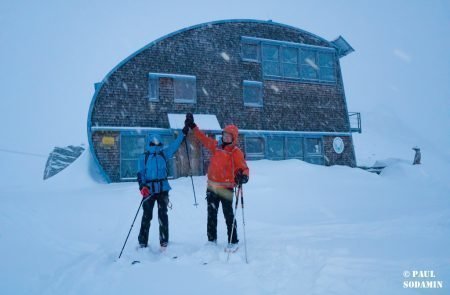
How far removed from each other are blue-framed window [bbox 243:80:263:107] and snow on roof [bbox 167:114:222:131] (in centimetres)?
226

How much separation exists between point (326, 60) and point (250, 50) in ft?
15.6

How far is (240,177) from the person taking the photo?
530 cm

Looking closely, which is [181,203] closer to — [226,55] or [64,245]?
[64,245]

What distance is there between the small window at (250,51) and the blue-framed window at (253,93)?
1335 mm

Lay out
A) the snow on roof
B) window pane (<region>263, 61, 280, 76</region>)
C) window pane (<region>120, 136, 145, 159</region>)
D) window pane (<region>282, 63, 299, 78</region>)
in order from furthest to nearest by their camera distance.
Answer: window pane (<region>282, 63, 299, 78</region>) < window pane (<region>263, 61, 280, 76</region>) < the snow on roof < window pane (<region>120, 136, 145, 159</region>)

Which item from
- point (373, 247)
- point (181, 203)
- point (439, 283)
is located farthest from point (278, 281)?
point (181, 203)

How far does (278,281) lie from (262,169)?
9674 millimetres

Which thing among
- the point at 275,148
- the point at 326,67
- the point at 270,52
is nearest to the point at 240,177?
the point at 275,148

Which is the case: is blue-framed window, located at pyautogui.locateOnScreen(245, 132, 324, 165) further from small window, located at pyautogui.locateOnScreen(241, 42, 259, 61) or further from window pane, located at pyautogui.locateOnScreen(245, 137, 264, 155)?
small window, located at pyautogui.locateOnScreen(241, 42, 259, 61)

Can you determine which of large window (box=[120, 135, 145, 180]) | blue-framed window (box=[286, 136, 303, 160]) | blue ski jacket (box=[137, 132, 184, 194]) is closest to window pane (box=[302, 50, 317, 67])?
blue-framed window (box=[286, 136, 303, 160])

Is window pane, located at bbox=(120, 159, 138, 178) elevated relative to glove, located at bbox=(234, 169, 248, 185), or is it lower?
lower

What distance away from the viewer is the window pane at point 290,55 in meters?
17.4

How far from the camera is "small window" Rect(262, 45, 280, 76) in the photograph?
16.8 metres

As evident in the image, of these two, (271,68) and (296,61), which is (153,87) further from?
(296,61)
